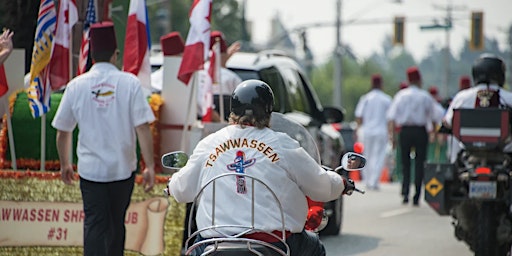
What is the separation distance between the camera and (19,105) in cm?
1034

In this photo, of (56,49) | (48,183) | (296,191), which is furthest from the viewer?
(56,49)

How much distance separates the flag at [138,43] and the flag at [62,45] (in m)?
0.53

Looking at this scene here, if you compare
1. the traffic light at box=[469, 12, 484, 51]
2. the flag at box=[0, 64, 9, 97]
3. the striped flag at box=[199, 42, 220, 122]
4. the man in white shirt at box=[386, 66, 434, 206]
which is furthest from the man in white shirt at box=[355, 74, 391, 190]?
the traffic light at box=[469, 12, 484, 51]

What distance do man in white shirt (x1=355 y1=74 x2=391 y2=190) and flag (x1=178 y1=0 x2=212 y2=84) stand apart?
11.6 metres

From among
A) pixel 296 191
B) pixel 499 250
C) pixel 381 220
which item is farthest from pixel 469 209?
pixel 381 220

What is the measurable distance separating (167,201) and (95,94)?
147 centimetres

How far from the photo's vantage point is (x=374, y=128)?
75.6 feet

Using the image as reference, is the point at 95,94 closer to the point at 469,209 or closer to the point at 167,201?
the point at 167,201

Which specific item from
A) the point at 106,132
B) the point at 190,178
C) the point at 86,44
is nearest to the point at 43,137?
the point at 86,44

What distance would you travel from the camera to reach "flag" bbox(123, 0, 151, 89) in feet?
35.2

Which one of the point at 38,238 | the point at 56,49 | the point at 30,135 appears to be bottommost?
the point at 38,238

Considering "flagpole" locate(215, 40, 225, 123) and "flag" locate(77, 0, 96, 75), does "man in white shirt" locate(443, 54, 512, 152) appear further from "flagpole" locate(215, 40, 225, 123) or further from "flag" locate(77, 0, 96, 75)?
"flag" locate(77, 0, 96, 75)

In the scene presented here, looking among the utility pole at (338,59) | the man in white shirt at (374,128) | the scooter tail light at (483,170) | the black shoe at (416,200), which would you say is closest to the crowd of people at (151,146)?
the scooter tail light at (483,170)

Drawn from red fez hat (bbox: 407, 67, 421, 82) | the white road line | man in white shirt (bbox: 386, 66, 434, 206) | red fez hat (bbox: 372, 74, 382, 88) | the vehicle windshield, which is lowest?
the white road line
